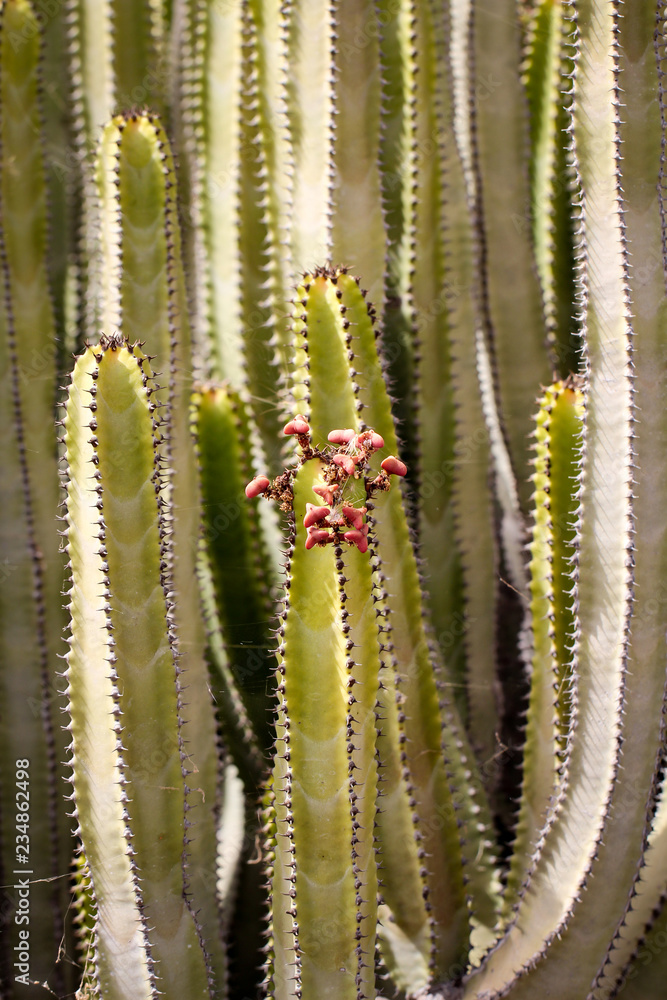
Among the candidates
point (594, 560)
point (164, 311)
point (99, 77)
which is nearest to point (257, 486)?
point (594, 560)

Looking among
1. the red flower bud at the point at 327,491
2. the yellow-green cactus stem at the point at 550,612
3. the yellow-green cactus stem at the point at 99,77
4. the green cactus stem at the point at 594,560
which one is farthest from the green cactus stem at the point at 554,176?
the red flower bud at the point at 327,491

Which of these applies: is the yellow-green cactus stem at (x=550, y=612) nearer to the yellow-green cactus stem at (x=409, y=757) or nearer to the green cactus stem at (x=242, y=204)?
the yellow-green cactus stem at (x=409, y=757)

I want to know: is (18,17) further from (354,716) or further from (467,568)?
(354,716)

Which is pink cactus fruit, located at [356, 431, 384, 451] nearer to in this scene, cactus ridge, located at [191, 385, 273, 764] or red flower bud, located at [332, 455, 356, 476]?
red flower bud, located at [332, 455, 356, 476]

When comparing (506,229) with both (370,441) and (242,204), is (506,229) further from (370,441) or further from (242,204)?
(370,441)

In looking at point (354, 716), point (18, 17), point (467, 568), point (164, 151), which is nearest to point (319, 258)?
point (164, 151)

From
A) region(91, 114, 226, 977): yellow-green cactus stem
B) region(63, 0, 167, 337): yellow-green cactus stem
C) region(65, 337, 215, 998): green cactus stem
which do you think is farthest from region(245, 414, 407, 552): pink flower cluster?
region(63, 0, 167, 337): yellow-green cactus stem
